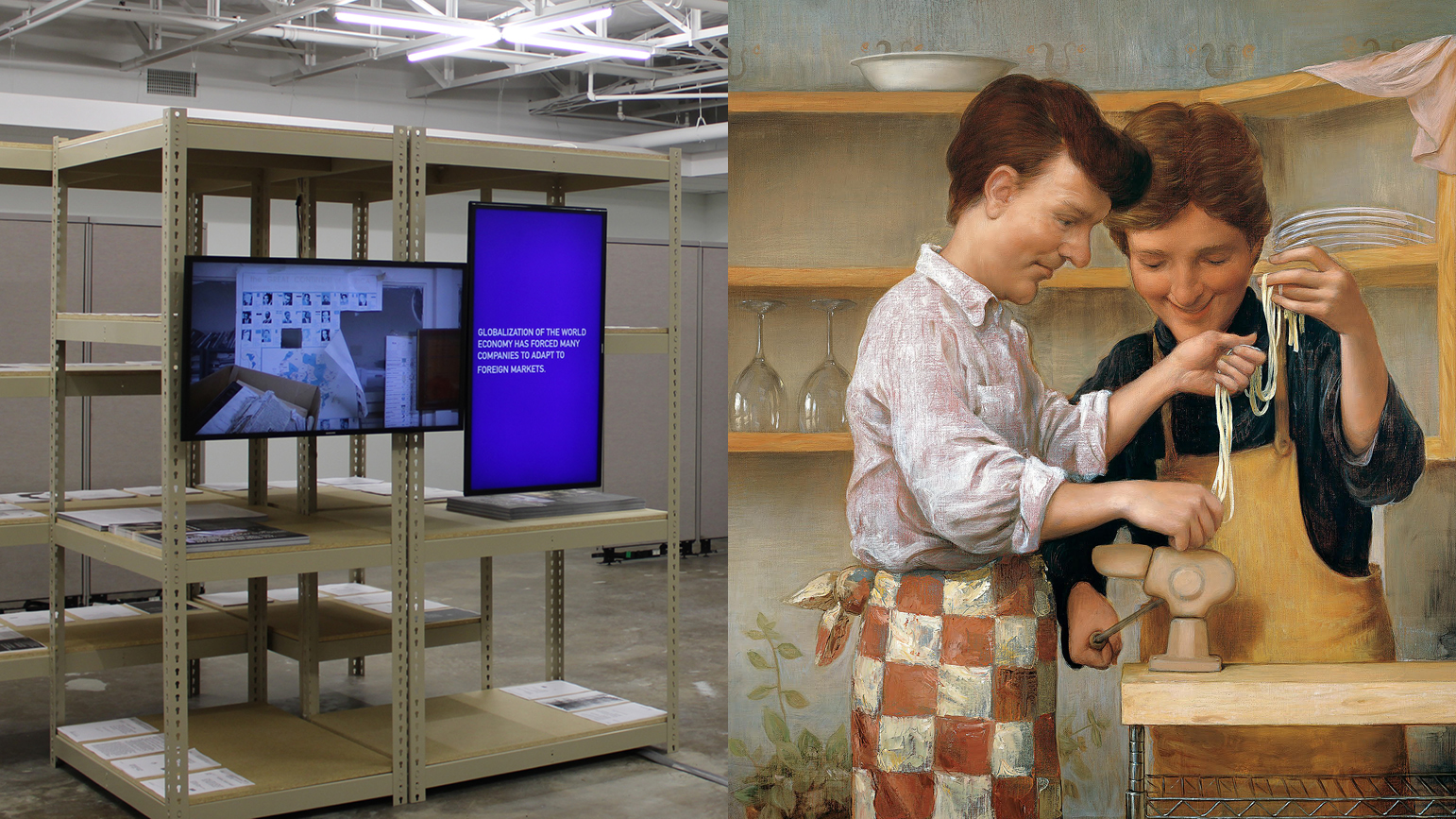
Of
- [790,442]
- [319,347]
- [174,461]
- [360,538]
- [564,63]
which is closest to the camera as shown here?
[790,442]

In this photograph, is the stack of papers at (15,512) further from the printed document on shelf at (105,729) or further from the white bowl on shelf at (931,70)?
the white bowl on shelf at (931,70)

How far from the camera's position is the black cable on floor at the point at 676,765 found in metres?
4.20

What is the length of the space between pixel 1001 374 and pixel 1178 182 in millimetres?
598

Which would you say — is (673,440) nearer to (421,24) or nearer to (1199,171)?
(1199,171)

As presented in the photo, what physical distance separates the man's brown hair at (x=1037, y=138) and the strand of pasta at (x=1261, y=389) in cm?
40

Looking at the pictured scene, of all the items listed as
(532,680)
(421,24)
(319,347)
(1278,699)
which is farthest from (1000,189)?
(421,24)

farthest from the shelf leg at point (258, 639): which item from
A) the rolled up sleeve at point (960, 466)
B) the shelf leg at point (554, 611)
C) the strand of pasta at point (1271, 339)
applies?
the strand of pasta at point (1271, 339)

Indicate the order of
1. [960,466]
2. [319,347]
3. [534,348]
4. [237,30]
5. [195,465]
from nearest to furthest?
[960,466], [319,347], [534,348], [195,465], [237,30]

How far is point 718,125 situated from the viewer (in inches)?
424

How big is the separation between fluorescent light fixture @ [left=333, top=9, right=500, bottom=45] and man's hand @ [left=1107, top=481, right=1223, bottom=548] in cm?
592

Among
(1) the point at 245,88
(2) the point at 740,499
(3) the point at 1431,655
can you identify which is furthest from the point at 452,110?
(3) the point at 1431,655

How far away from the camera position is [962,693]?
9.12 ft

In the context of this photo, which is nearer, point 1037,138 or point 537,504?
point 1037,138

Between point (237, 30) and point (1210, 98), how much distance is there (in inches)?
275
